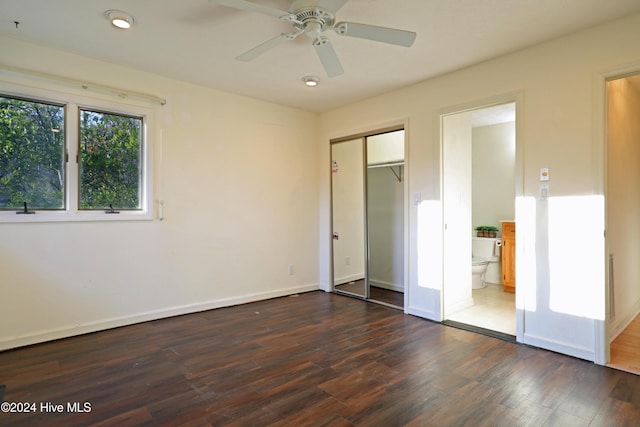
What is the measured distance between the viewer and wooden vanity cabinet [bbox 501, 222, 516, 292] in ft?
16.0

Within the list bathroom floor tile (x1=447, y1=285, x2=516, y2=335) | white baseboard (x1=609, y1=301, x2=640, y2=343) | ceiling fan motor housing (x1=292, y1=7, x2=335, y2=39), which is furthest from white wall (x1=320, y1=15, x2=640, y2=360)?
ceiling fan motor housing (x1=292, y1=7, x2=335, y2=39)

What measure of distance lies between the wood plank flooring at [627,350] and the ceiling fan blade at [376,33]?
2.83 meters

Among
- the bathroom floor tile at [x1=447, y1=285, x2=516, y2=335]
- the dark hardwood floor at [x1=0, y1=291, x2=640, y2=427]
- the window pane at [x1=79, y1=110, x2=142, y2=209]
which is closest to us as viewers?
the dark hardwood floor at [x1=0, y1=291, x2=640, y2=427]

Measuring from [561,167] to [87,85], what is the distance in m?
4.29

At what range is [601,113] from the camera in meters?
2.61

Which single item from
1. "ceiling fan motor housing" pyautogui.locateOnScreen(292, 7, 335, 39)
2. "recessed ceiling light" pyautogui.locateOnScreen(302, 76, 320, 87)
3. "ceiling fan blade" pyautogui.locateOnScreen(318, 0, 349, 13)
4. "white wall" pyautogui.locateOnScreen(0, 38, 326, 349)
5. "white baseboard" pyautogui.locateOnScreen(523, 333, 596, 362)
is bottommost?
"white baseboard" pyautogui.locateOnScreen(523, 333, 596, 362)

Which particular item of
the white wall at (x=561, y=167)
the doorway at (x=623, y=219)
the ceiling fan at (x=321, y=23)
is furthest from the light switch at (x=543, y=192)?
the ceiling fan at (x=321, y=23)

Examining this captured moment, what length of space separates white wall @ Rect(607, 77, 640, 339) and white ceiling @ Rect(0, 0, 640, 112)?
3.13 ft

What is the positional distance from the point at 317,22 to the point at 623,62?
7.47 ft

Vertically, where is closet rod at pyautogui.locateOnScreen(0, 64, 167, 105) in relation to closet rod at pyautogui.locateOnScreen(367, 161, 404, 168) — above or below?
above

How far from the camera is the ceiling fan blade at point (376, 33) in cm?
221

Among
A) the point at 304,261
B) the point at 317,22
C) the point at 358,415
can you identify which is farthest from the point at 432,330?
the point at 317,22

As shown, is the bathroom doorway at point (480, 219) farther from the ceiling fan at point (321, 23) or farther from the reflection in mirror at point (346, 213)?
the ceiling fan at point (321, 23)

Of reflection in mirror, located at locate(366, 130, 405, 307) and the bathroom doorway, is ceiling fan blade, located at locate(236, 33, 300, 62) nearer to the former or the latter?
the bathroom doorway
